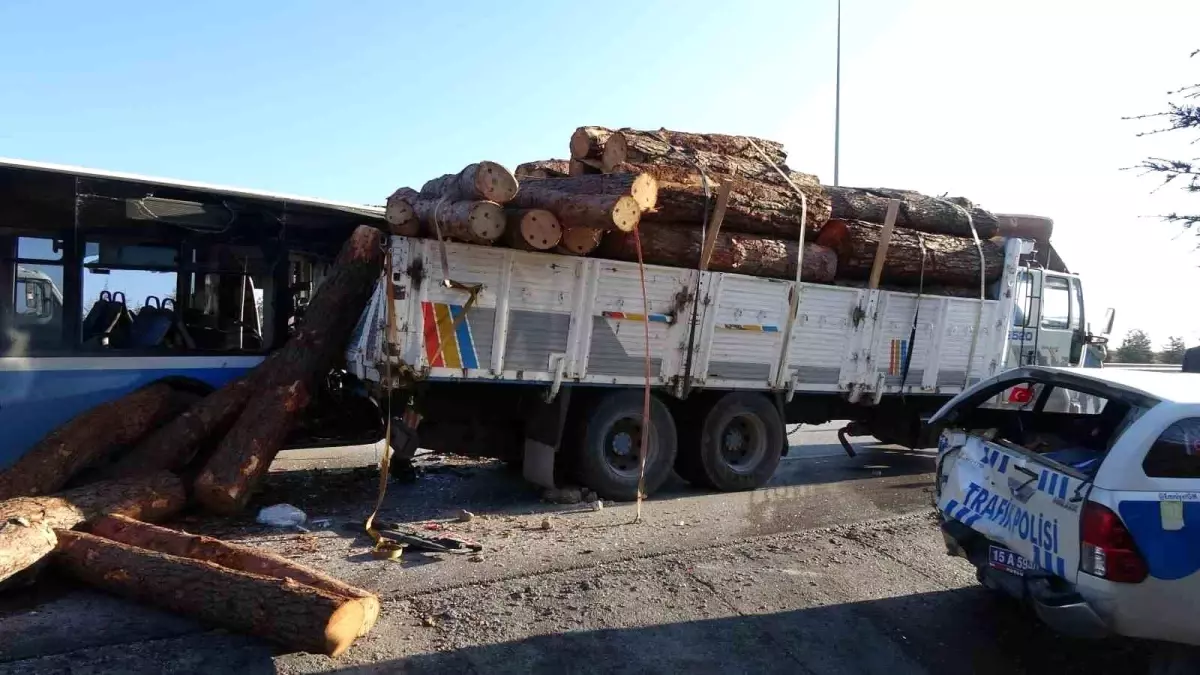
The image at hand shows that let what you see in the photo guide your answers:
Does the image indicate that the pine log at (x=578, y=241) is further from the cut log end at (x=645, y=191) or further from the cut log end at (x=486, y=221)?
the cut log end at (x=486, y=221)

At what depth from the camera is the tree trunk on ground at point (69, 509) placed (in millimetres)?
4750

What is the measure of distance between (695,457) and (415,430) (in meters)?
2.86

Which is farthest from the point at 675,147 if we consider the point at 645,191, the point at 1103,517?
the point at 1103,517

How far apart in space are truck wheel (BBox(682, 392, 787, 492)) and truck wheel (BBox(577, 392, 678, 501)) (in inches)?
15.5

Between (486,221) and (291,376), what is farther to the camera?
(291,376)

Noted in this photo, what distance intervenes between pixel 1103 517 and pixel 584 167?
5441mm

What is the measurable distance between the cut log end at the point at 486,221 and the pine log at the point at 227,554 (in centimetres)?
276

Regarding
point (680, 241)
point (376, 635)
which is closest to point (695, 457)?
point (680, 241)

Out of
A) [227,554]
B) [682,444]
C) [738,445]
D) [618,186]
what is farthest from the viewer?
[738,445]

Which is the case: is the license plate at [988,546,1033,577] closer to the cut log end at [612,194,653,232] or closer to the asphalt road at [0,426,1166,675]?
the asphalt road at [0,426,1166,675]

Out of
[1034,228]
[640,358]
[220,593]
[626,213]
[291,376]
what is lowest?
[220,593]

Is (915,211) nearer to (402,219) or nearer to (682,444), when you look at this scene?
(682,444)

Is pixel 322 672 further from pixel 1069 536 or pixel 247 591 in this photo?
pixel 1069 536

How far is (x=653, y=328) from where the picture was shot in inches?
302
